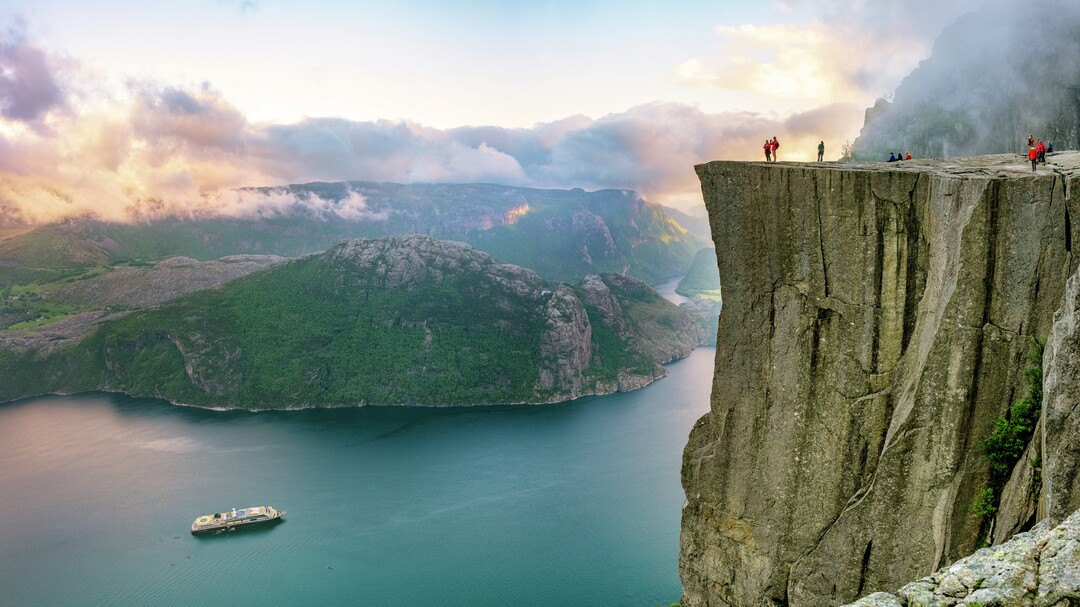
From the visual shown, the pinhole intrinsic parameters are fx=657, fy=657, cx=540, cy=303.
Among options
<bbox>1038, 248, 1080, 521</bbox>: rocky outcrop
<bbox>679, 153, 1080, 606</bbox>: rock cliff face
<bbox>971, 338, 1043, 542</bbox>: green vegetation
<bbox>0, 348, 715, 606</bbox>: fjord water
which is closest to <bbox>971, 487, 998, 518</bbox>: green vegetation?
<bbox>971, 338, 1043, 542</bbox>: green vegetation

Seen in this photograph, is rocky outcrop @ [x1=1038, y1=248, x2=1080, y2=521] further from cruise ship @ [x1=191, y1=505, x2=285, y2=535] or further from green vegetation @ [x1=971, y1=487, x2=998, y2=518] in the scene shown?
cruise ship @ [x1=191, y1=505, x2=285, y2=535]

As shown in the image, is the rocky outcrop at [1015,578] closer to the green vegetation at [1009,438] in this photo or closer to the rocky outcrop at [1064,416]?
the rocky outcrop at [1064,416]

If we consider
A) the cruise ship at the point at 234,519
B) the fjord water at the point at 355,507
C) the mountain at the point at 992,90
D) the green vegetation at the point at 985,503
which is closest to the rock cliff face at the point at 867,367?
the green vegetation at the point at 985,503

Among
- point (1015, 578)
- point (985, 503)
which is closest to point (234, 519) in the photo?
point (985, 503)

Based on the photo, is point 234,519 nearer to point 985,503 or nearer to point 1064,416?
point 985,503

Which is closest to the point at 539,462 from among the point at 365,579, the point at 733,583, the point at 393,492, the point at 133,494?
the point at 393,492
